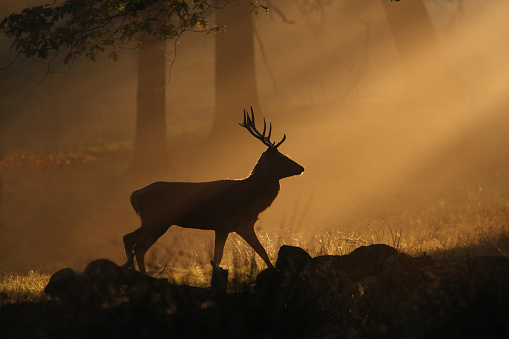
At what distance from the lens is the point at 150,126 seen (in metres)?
21.8

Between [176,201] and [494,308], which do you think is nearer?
[494,308]

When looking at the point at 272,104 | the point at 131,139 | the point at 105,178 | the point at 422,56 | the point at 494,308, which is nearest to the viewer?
the point at 494,308

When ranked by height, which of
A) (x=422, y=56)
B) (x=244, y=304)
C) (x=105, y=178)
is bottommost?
(x=244, y=304)

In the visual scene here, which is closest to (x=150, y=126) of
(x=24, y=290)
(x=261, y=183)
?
(x=261, y=183)

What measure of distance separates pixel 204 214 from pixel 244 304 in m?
4.08

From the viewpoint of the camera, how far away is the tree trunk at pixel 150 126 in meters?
21.6

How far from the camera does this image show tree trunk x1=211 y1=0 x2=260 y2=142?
2306 cm

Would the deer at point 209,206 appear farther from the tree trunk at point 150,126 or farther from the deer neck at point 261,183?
the tree trunk at point 150,126

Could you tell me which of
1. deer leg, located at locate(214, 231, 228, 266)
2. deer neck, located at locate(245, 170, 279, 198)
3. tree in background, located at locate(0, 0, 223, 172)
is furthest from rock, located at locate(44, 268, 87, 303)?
tree in background, located at locate(0, 0, 223, 172)

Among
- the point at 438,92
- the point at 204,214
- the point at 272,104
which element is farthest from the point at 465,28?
the point at 204,214

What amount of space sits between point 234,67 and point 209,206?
43.1 feet

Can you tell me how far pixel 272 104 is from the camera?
3978cm

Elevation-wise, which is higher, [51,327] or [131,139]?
[131,139]

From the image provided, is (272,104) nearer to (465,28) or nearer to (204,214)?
(465,28)
